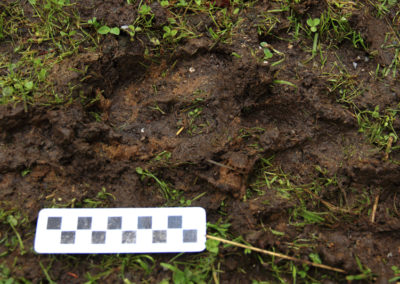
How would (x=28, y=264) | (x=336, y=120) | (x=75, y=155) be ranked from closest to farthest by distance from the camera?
(x=28, y=264) < (x=75, y=155) < (x=336, y=120)

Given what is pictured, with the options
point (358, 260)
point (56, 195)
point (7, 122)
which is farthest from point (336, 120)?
point (7, 122)

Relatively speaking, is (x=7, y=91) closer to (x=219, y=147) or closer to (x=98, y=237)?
(x=98, y=237)

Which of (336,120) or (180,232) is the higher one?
(336,120)

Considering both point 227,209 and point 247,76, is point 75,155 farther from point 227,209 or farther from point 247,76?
point 247,76

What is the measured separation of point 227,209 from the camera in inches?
88.6

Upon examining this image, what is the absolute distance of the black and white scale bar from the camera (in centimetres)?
214

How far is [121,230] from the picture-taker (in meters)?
2.18

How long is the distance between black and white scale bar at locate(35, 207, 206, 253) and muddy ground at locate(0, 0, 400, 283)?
6 cm

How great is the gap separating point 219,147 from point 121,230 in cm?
80

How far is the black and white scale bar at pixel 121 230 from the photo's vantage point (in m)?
2.14

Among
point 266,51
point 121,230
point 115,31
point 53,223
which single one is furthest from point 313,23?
point 53,223

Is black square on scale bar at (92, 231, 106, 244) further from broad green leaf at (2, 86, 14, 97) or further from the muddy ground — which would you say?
broad green leaf at (2, 86, 14, 97)

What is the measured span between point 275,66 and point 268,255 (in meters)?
1.27

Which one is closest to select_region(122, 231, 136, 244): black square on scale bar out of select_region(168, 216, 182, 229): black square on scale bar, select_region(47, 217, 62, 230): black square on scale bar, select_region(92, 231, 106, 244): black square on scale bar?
select_region(92, 231, 106, 244): black square on scale bar
